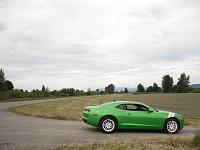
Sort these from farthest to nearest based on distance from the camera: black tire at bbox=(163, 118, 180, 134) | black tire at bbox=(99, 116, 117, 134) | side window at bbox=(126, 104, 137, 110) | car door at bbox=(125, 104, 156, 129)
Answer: black tire at bbox=(163, 118, 180, 134), side window at bbox=(126, 104, 137, 110), car door at bbox=(125, 104, 156, 129), black tire at bbox=(99, 116, 117, 134)

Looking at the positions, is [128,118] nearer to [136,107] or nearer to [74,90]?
[136,107]

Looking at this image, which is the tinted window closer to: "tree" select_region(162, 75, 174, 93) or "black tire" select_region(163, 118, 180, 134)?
"black tire" select_region(163, 118, 180, 134)

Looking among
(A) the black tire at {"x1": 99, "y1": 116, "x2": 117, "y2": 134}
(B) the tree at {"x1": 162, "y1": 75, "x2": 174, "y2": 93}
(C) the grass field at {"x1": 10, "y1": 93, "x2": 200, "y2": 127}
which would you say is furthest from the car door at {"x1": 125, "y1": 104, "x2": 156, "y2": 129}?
(B) the tree at {"x1": 162, "y1": 75, "x2": 174, "y2": 93}

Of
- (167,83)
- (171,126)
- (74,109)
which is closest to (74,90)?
(167,83)

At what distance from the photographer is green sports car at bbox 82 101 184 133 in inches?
519

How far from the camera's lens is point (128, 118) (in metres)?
13.4

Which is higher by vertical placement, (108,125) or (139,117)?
(139,117)

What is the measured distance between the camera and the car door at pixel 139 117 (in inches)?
527

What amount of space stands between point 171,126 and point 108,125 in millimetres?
2731

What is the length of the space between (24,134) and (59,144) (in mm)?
2556

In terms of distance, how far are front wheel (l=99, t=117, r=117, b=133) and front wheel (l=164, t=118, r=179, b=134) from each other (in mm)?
2212

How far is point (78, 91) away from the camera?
131000 mm

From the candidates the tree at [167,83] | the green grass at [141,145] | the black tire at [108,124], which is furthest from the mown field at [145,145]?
the tree at [167,83]

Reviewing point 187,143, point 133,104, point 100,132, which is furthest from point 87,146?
point 133,104
